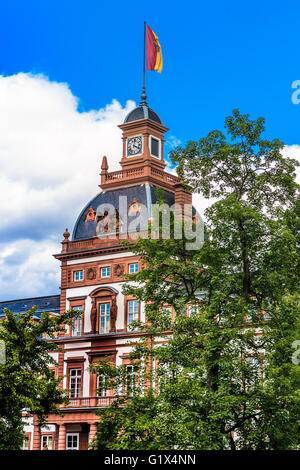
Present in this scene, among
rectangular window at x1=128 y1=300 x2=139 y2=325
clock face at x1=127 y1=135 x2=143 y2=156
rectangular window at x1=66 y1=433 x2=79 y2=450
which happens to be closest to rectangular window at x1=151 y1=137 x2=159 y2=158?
clock face at x1=127 y1=135 x2=143 y2=156

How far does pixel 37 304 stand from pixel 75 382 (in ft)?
71.8

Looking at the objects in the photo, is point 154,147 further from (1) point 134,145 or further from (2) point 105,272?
(2) point 105,272

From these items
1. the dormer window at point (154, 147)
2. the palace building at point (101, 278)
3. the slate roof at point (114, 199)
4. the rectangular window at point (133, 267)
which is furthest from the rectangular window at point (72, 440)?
the dormer window at point (154, 147)

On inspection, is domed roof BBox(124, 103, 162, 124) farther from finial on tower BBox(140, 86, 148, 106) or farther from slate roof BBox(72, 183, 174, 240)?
slate roof BBox(72, 183, 174, 240)

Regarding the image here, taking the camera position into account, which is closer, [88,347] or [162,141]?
[88,347]

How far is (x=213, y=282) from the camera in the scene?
3725 cm

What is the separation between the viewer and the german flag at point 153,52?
2911 inches

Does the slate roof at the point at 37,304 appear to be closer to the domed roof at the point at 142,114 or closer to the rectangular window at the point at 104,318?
the rectangular window at the point at 104,318

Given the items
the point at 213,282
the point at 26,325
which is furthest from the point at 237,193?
the point at 26,325

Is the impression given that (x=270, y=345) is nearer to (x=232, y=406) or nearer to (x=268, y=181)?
(x=232, y=406)

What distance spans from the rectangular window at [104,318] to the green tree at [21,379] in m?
20.1

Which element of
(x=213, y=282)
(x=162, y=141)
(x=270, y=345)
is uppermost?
(x=162, y=141)

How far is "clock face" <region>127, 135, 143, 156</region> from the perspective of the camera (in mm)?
71812

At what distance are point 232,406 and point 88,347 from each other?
3153 centimetres
